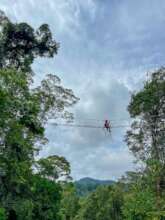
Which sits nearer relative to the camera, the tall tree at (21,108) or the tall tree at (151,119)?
the tall tree at (21,108)

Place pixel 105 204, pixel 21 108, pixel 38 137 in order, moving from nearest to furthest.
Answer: pixel 21 108 → pixel 38 137 → pixel 105 204

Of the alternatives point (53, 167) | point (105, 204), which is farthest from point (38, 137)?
point (105, 204)

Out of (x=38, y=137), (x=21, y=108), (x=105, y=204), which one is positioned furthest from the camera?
(x=105, y=204)

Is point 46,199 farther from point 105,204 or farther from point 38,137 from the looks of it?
point 105,204

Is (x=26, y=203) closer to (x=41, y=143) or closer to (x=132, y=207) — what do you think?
(x=41, y=143)

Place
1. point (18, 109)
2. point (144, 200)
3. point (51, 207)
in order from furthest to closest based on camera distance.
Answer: point (51, 207) → point (144, 200) → point (18, 109)

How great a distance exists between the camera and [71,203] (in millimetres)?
64812

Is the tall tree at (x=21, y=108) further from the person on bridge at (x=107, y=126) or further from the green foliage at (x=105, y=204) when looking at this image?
the green foliage at (x=105, y=204)

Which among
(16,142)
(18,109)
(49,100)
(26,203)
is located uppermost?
(49,100)

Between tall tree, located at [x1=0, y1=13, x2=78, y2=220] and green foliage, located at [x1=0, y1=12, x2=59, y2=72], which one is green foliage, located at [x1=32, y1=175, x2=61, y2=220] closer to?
tall tree, located at [x1=0, y1=13, x2=78, y2=220]

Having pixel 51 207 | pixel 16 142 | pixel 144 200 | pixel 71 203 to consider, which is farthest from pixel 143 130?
pixel 71 203

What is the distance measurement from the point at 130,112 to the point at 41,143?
27.6ft

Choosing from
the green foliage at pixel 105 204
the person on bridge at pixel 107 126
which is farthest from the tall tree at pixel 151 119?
the green foliage at pixel 105 204

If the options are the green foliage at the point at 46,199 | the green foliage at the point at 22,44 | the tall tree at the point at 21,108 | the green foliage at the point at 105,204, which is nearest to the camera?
the tall tree at the point at 21,108
